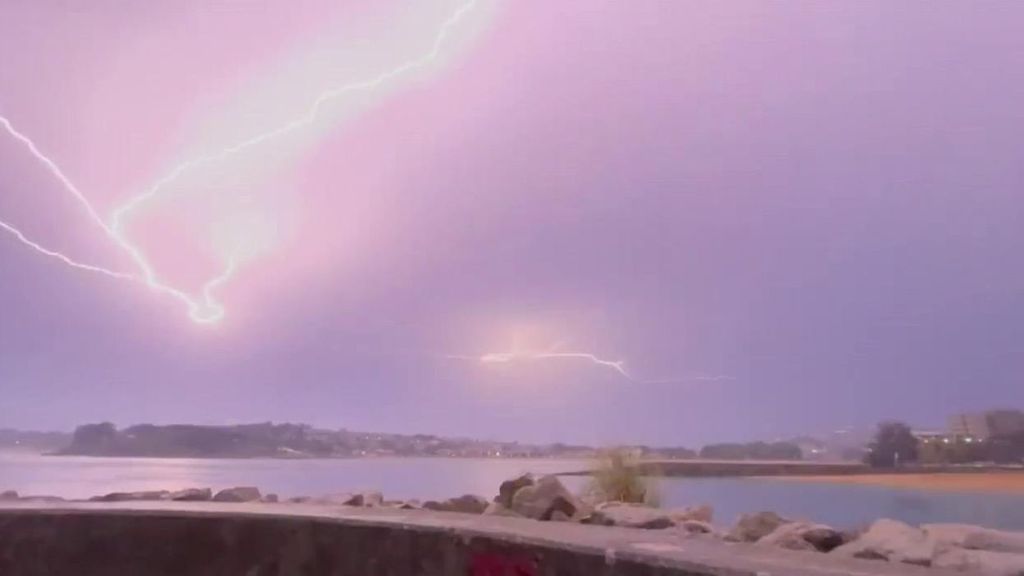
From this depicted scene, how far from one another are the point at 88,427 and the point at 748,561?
4982 millimetres

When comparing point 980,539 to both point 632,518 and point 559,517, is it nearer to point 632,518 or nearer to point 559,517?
point 632,518

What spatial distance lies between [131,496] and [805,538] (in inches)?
104

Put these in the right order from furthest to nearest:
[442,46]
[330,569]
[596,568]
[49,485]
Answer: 1. [442,46]
2. [49,485]
3. [330,569]
4. [596,568]

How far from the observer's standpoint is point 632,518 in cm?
278

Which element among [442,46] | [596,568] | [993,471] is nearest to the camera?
[596,568]

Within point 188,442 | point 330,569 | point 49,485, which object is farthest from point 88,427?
point 330,569

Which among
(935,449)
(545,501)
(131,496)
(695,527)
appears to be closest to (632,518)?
(695,527)

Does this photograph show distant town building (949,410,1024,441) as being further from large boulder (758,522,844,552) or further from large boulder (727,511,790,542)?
large boulder (758,522,844,552)

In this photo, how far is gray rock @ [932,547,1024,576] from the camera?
1.66m

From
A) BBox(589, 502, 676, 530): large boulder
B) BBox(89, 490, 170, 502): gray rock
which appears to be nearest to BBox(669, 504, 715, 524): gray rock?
BBox(589, 502, 676, 530): large boulder

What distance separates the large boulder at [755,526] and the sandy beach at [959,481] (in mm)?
1351

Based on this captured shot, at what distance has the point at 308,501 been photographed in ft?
11.7

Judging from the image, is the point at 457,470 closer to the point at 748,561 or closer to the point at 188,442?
the point at 188,442

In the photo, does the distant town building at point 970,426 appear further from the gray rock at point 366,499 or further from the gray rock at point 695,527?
the gray rock at point 366,499
